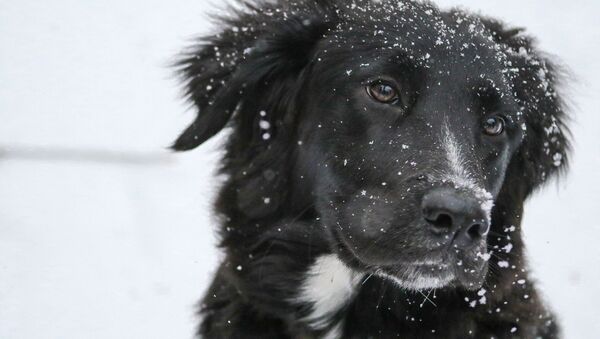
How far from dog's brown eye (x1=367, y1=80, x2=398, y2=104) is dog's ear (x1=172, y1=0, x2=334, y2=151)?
1.51 feet

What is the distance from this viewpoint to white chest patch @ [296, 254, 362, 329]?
331 centimetres

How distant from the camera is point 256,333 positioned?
10.9ft

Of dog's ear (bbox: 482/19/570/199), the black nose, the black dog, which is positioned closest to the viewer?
the black nose

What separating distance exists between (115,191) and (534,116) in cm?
372

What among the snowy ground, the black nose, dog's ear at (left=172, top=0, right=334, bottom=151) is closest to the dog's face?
the black nose

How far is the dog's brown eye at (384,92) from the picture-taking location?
3.05 m

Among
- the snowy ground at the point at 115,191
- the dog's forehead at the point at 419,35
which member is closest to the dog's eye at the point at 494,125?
the dog's forehead at the point at 419,35

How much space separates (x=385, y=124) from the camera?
3.02 meters

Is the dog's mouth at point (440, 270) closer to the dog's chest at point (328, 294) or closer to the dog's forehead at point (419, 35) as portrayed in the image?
the dog's chest at point (328, 294)

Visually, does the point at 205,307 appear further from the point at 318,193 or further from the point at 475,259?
the point at 475,259

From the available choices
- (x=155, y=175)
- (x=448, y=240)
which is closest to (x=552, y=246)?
(x=155, y=175)

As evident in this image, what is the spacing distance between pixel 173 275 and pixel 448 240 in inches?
121

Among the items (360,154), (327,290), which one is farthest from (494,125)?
(327,290)

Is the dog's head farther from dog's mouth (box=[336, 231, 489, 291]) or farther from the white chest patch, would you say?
the white chest patch
